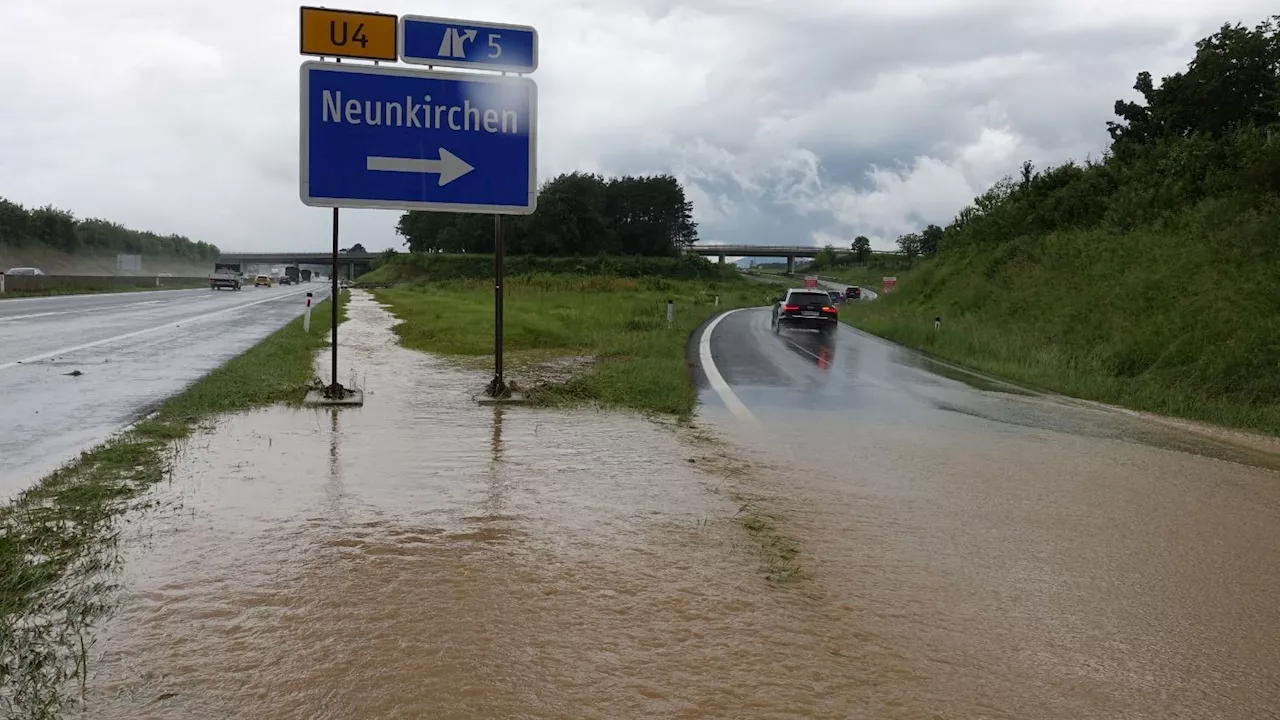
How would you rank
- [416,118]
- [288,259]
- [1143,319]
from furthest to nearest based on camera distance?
1. [288,259]
2. [1143,319]
3. [416,118]

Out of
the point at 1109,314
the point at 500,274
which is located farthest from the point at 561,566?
the point at 1109,314

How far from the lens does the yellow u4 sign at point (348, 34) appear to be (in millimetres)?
9773

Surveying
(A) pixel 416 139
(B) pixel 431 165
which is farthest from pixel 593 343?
(A) pixel 416 139

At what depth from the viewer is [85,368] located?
13078mm

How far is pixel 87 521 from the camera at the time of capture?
515 cm

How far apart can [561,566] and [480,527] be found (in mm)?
886

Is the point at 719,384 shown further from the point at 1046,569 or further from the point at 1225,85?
the point at 1225,85

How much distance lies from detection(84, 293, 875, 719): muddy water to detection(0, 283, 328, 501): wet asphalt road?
4.93ft

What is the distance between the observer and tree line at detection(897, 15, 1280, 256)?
83.1 ft

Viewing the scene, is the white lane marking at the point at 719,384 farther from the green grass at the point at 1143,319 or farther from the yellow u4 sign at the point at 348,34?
the yellow u4 sign at the point at 348,34

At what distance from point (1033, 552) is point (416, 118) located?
7921 millimetres

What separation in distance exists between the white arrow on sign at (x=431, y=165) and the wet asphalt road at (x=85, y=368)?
12.2 ft

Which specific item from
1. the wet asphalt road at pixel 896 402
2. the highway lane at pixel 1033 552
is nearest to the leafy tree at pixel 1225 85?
the wet asphalt road at pixel 896 402

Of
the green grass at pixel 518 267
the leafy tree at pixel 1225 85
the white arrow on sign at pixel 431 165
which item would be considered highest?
the leafy tree at pixel 1225 85
